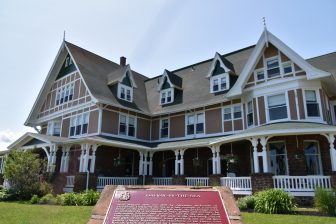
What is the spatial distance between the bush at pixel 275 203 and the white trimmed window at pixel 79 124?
16.8 m

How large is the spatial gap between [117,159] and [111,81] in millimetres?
8038

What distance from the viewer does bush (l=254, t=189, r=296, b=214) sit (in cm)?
1238

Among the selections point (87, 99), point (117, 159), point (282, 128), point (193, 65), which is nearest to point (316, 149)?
point (282, 128)

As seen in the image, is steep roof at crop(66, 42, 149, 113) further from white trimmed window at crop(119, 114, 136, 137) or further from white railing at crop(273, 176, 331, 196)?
white railing at crop(273, 176, 331, 196)

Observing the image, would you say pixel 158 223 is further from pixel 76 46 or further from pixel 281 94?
pixel 76 46

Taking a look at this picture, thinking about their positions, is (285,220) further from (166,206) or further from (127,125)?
(127,125)

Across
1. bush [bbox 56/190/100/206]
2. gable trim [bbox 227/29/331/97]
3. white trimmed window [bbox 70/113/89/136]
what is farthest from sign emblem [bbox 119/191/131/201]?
white trimmed window [bbox 70/113/89/136]

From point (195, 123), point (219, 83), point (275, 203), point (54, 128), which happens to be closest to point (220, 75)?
point (219, 83)

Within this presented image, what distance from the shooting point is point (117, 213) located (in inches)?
218

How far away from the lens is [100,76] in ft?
90.8

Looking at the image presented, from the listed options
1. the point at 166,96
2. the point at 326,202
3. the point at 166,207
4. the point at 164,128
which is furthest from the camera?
the point at 166,96

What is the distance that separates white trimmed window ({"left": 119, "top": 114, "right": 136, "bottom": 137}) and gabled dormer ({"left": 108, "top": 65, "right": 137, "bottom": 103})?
78.9 inches

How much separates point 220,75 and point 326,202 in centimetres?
1480

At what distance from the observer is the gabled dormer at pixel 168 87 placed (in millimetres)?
27953
